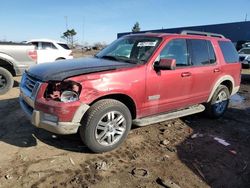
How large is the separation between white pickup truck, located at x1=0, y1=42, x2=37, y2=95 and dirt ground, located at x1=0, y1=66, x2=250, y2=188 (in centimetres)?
245

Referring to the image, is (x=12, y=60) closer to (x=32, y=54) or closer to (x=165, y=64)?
(x=32, y=54)

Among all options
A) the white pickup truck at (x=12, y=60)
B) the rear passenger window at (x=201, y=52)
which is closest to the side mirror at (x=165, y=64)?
the rear passenger window at (x=201, y=52)

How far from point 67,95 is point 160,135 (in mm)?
2212

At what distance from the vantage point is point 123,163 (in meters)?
4.10

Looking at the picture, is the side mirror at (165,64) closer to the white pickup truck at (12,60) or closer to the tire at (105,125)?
the tire at (105,125)

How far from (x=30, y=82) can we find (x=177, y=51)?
2.73 meters

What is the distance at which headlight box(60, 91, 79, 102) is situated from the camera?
12.7 feet

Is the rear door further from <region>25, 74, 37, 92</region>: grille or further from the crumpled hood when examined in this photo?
<region>25, 74, 37, 92</region>: grille

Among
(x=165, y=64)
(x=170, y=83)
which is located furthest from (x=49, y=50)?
(x=165, y=64)

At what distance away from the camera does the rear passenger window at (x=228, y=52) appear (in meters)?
6.48

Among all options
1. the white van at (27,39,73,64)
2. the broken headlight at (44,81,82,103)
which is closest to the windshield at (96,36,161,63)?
the broken headlight at (44,81,82,103)

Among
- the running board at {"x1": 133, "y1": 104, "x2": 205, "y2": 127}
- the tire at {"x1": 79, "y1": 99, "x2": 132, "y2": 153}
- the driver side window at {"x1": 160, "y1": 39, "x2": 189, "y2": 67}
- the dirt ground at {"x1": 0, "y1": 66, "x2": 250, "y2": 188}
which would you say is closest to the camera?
the dirt ground at {"x1": 0, "y1": 66, "x2": 250, "y2": 188}

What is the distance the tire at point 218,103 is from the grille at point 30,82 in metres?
3.94

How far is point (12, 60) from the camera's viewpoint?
27.2 ft
